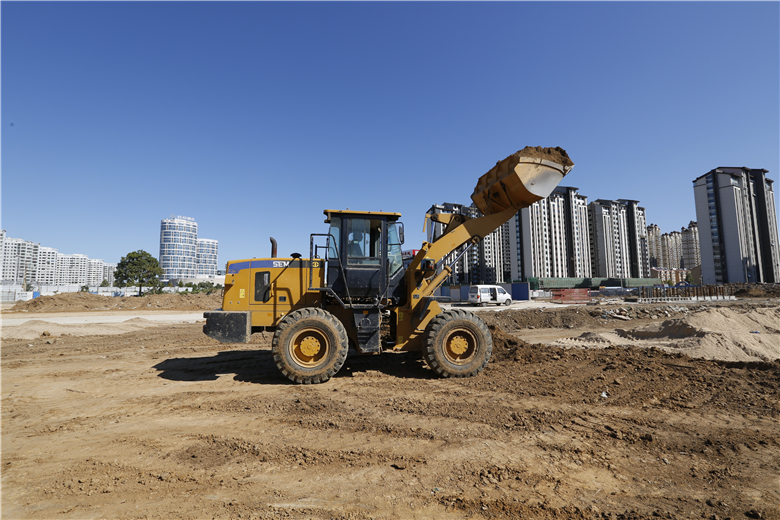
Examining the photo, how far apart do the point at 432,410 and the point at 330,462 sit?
1.97 meters

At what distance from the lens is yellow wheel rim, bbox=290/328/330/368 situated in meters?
7.04

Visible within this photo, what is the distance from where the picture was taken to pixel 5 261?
365 ft

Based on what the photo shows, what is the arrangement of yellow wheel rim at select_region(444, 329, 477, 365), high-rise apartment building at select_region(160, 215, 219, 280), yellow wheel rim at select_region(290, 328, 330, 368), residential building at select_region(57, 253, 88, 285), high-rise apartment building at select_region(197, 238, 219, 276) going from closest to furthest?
yellow wheel rim at select_region(290, 328, 330, 368), yellow wheel rim at select_region(444, 329, 477, 365), high-rise apartment building at select_region(160, 215, 219, 280), residential building at select_region(57, 253, 88, 285), high-rise apartment building at select_region(197, 238, 219, 276)

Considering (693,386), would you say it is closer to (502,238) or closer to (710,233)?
(710,233)

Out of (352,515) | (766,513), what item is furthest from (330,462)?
(766,513)

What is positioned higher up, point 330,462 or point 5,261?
point 5,261

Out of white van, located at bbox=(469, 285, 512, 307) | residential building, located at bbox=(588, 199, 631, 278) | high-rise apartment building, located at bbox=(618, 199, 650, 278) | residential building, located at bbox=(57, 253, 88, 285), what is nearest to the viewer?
white van, located at bbox=(469, 285, 512, 307)

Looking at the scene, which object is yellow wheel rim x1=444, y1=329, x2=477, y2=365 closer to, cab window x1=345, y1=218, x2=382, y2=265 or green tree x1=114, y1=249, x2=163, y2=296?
cab window x1=345, y1=218, x2=382, y2=265

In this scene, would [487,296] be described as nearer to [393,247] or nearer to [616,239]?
[393,247]

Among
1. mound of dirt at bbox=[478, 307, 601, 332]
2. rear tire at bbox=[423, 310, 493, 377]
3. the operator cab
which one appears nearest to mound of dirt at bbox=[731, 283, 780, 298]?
mound of dirt at bbox=[478, 307, 601, 332]

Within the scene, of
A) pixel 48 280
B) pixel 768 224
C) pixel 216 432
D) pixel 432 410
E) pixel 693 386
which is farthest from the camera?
pixel 48 280

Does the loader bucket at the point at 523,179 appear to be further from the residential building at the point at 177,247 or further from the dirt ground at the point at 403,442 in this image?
the residential building at the point at 177,247

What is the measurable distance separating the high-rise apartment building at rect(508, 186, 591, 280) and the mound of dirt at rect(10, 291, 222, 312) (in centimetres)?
6881

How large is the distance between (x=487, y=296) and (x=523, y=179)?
28.8 meters
